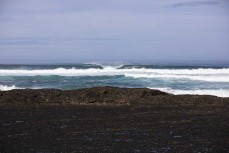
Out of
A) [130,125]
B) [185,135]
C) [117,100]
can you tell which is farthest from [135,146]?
[117,100]

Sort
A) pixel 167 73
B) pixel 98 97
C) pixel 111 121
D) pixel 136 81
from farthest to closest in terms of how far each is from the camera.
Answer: pixel 167 73 < pixel 136 81 < pixel 98 97 < pixel 111 121

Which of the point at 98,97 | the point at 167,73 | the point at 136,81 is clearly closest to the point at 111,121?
the point at 98,97

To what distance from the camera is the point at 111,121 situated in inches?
441

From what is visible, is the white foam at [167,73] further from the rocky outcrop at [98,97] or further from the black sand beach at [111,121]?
the black sand beach at [111,121]

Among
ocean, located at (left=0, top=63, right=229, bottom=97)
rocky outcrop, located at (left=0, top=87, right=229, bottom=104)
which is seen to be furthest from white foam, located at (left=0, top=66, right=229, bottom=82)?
rocky outcrop, located at (left=0, top=87, right=229, bottom=104)

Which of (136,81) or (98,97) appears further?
(136,81)

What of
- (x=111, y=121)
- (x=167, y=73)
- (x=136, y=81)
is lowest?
(x=111, y=121)

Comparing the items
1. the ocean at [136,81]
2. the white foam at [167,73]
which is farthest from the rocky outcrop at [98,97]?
the white foam at [167,73]

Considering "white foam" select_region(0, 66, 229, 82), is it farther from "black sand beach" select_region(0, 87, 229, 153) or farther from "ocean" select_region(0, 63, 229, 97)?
"black sand beach" select_region(0, 87, 229, 153)

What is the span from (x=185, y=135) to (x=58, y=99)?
851 cm

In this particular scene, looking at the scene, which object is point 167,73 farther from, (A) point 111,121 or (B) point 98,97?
(A) point 111,121

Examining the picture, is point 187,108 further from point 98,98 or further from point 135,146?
point 135,146

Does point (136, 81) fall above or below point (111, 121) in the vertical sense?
above

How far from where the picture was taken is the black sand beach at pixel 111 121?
817 centimetres
